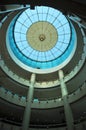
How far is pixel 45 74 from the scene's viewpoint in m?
27.7

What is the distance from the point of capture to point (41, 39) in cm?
→ 2856

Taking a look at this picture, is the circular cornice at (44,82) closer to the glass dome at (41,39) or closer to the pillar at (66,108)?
the pillar at (66,108)

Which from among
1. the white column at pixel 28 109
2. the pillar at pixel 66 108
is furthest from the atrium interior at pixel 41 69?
the pillar at pixel 66 108

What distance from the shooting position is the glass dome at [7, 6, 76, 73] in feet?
86.9

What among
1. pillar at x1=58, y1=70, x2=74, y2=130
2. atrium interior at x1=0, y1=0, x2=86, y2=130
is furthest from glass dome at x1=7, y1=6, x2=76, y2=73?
pillar at x1=58, y1=70, x2=74, y2=130

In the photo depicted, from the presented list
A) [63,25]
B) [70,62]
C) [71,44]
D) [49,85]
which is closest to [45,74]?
[49,85]

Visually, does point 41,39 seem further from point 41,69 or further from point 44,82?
point 44,82

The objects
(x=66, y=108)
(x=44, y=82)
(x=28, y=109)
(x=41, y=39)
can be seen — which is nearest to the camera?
(x=66, y=108)

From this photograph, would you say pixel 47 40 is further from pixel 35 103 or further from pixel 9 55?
pixel 35 103

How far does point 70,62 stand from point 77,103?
6797mm

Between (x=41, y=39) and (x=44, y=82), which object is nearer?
(x=44, y=82)

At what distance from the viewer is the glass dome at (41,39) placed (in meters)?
26.5

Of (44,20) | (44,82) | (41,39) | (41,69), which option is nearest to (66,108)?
(44,82)

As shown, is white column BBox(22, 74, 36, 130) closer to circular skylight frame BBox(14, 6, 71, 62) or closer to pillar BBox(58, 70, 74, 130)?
pillar BBox(58, 70, 74, 130)
